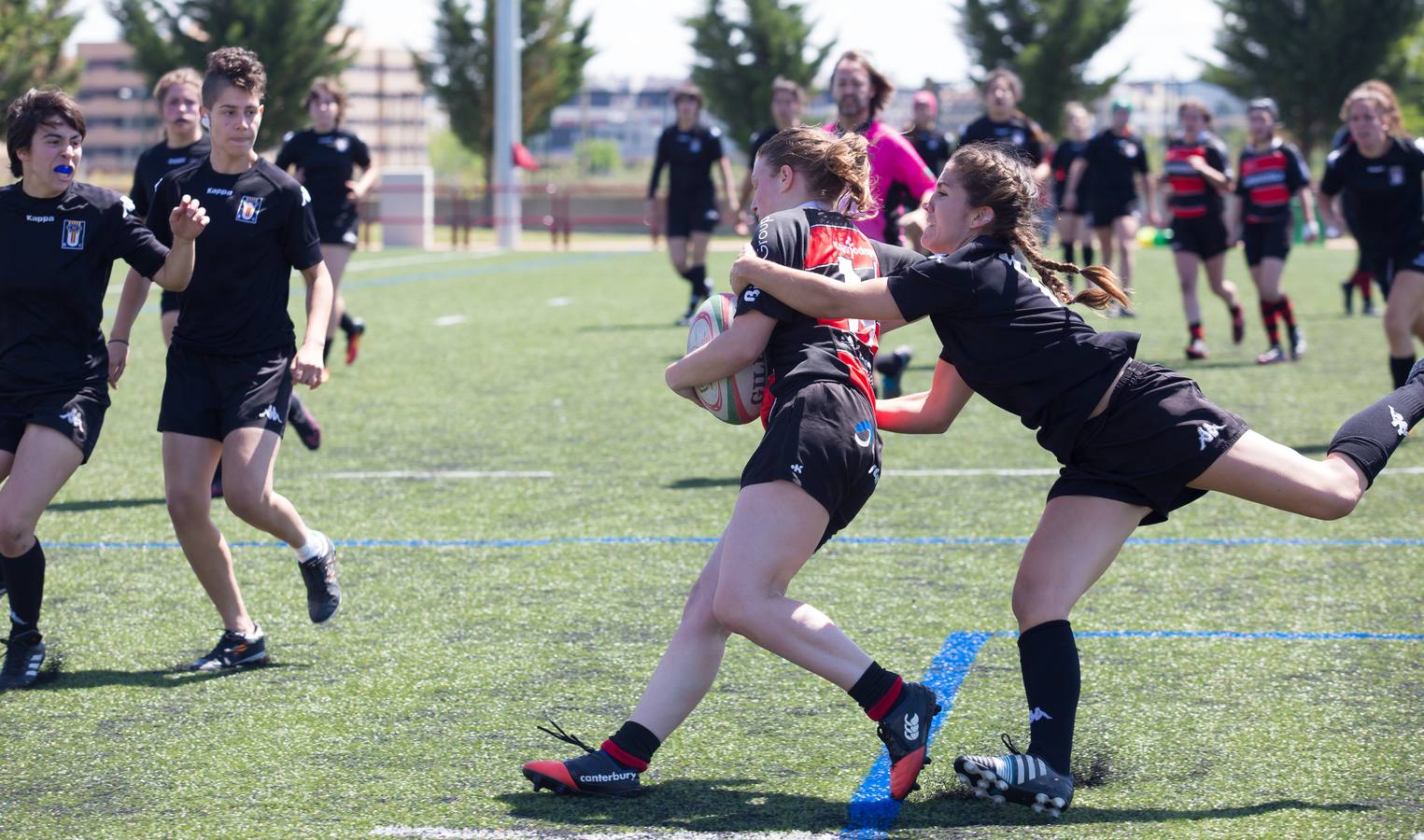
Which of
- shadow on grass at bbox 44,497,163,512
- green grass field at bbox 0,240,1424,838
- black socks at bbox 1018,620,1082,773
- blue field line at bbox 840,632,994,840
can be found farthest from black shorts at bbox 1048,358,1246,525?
shadow on grass at bbox 44,497,163,512

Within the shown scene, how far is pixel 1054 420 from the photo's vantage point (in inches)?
165

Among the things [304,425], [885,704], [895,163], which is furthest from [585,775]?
[895,163]

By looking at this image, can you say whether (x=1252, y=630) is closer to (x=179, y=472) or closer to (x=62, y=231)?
(x=179, y=472)

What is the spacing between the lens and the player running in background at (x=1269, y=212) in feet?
45.7

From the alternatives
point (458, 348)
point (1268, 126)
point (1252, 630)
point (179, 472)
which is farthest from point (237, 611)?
point (1268, 126)

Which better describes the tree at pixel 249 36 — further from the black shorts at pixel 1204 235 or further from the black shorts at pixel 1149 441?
the black shorts at pixel 1149 441

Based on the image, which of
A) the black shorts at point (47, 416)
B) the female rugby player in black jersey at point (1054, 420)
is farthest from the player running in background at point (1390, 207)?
the black shorts at point (47, 416)

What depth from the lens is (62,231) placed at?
527cm

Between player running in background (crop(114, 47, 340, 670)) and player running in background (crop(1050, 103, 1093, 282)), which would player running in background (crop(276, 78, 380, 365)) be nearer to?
player running in background (crop(114, 47, 340, 670))

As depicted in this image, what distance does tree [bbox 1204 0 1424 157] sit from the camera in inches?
2018

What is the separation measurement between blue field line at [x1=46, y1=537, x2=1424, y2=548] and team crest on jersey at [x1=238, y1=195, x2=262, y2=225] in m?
2.23

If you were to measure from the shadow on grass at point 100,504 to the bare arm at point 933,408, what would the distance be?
5.02 meters

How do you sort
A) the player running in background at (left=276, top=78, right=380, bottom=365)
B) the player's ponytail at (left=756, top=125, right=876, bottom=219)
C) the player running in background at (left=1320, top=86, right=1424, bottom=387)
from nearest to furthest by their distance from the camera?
the player's ponytail at (left=756, top=125, right=876, bottom=219) < the player running in background at (left=1320, top=86, right=1424, bottom=387) < the player running in background at (left=276, top=78, right=380, bottom=365)

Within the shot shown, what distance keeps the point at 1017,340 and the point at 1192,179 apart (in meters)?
11.0
